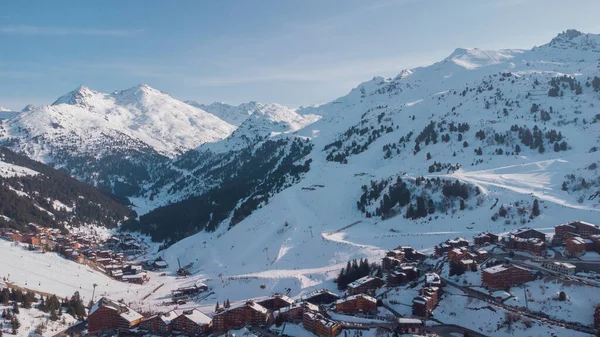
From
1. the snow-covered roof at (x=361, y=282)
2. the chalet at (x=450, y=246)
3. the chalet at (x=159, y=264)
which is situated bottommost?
the chalet at (x=159, y=264)

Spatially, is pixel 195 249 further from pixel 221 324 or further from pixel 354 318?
pixel 354 318

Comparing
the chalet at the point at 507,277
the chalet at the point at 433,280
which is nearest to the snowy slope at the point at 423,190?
the chalet at the point at 433,280

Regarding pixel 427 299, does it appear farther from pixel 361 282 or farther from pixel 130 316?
pixel 130 316

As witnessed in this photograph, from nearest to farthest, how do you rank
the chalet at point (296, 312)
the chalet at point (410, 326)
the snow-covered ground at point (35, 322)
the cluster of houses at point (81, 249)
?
the chalet at point (410, 326), the chalet at point (296, 312), the snow-covered ground at point (35, 322), the cluster of houses at point (81, 249)

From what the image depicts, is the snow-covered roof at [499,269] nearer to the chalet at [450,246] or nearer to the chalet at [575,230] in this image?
the chalet at [450,246]

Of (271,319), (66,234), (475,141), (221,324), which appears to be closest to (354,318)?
(271,319)

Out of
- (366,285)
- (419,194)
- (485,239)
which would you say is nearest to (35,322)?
(366,285)

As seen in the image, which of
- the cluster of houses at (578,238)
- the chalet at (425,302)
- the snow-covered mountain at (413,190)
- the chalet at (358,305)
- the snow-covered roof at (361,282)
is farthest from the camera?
the snow-covered mountain at (413,190)

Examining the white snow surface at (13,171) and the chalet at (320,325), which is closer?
the chalet at (320,325)
